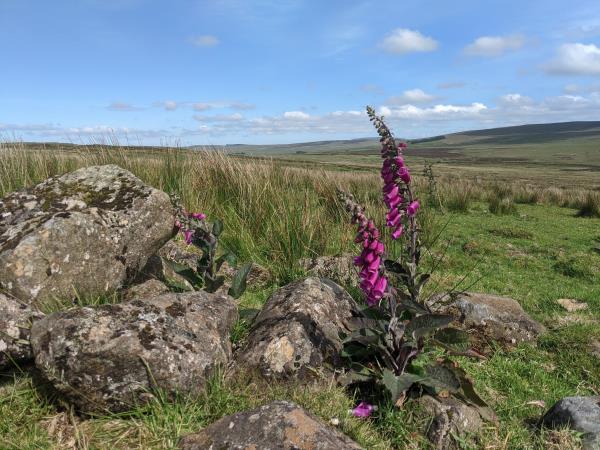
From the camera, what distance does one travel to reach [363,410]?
9.61 feet

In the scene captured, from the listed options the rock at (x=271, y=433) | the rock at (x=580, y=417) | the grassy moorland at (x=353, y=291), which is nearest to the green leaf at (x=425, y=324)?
the grassy moorland at (x=353, y=291)

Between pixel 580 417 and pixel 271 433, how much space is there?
2.15 meters

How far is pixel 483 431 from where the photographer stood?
2963 millimetres

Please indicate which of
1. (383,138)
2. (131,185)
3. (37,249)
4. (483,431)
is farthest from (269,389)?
(131,185)

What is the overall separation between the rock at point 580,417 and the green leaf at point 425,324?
1057 mm

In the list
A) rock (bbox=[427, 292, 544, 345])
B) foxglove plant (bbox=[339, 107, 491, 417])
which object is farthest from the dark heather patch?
rock (bbox=[427, 292, 544, 345])

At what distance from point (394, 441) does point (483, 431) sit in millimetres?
646

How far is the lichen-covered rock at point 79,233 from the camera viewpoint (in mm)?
3465

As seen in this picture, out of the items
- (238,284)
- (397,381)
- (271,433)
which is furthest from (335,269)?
(271,433)

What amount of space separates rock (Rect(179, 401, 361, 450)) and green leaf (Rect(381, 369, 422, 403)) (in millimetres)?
439

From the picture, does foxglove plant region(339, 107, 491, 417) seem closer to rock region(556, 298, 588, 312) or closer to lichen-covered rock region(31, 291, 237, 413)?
lichen-covered rock region(31, 291, 237, 413)

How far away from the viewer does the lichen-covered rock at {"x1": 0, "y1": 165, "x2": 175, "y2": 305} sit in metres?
3.46

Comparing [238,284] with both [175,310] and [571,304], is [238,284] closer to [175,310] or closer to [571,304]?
[175,310]

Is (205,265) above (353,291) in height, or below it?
above
